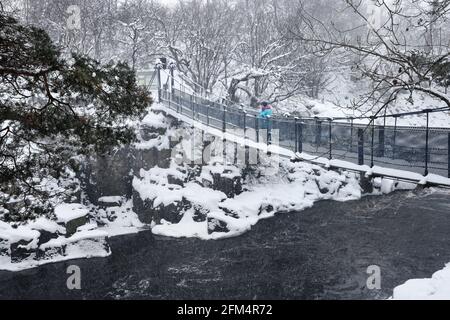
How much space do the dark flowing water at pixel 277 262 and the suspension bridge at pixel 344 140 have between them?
241 cm

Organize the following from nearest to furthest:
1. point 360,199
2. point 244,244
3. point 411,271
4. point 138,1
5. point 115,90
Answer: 1. point 115,90
2. point 411,271
3. point 244,244
4. point 360,199
5. point 138,1

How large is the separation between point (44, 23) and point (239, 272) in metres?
21.2

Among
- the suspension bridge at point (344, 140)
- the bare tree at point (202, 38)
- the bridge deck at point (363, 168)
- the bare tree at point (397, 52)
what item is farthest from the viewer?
the bare tree at point (202, 38)

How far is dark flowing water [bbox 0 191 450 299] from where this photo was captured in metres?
10.9

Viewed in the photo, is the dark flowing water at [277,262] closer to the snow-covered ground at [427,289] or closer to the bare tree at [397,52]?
the snow-covered ground at [427,289]


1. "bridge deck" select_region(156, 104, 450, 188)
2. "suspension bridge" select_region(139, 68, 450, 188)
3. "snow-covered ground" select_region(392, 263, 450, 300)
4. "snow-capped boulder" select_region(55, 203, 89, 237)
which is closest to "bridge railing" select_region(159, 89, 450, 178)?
"suspension bridge" select_region(139, 68, 450, 188)

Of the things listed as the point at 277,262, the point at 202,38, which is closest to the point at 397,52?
the point at 277,262

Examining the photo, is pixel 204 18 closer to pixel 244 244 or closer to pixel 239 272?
pixel 244 244

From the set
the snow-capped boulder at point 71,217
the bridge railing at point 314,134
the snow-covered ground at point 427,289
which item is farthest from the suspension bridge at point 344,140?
the snow-capped boulder at point 71,217

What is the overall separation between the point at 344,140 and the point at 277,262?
432 centimetres

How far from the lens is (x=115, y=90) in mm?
7176

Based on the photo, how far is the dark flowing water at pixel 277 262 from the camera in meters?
10.9

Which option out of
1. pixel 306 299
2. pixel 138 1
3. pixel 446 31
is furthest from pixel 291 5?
pixel 306 299

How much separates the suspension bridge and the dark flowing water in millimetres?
→ 2412
